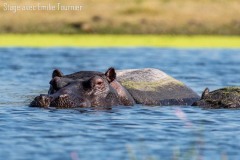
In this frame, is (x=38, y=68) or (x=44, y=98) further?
(x=38, y=68)

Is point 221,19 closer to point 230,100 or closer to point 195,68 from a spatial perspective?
point 195,68

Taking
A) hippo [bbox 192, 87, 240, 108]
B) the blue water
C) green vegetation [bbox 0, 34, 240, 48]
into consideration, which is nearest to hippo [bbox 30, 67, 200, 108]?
the blue water

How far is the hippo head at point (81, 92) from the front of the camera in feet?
44.7

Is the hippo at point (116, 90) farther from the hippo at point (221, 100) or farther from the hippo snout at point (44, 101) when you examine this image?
the hippo at point (221, 100)

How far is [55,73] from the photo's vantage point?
14742 millimetres

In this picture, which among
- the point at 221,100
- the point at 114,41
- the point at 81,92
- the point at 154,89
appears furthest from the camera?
the point at 114,41

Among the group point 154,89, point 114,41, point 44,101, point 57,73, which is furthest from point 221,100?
point 114,41

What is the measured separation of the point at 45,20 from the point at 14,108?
25.3 meters

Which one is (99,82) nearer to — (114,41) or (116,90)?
(116,90)

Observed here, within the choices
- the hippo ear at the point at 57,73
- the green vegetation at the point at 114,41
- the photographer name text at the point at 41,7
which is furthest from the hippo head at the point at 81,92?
the photographer name text at the point at 41,7

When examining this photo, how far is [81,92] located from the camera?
14070 millimetres

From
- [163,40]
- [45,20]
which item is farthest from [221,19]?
[45,20]

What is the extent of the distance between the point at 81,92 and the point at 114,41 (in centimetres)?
2123

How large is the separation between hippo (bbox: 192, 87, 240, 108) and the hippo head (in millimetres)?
1618
